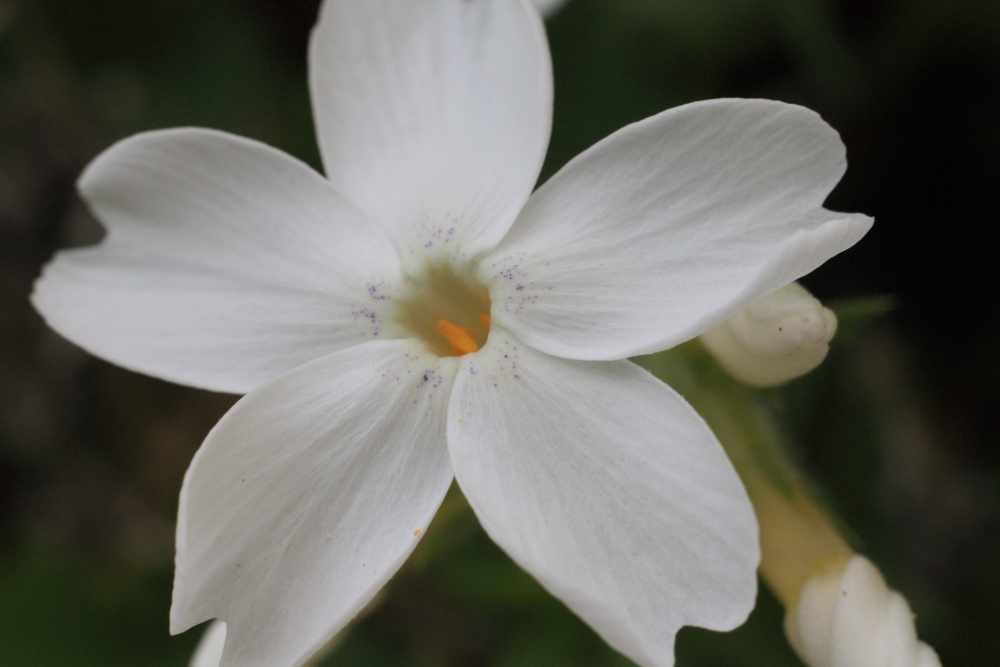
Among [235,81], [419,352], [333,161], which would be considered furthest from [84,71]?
[419,352]

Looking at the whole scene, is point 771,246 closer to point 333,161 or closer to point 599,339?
point 599,339

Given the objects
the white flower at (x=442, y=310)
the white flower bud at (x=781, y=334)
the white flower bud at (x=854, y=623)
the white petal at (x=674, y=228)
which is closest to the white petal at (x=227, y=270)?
the white flower at (x=442, y=310)

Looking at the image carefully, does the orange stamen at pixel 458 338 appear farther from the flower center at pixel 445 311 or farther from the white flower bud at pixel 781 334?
the white flower bud at pixel 781 334

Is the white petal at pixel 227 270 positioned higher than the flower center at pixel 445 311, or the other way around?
the white petal at pixel 227 270

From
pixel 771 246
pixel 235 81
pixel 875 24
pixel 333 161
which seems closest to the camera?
pixel 771 246

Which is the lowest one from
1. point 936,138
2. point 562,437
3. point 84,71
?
point 936,138

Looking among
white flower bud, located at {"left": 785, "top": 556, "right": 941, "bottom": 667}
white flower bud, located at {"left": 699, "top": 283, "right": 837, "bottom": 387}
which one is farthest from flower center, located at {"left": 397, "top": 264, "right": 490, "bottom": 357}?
white flower bud, located at {"left": 785, "top": 556, "right": 941, "bottom": 667}

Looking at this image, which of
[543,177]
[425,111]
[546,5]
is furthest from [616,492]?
[543,177]
